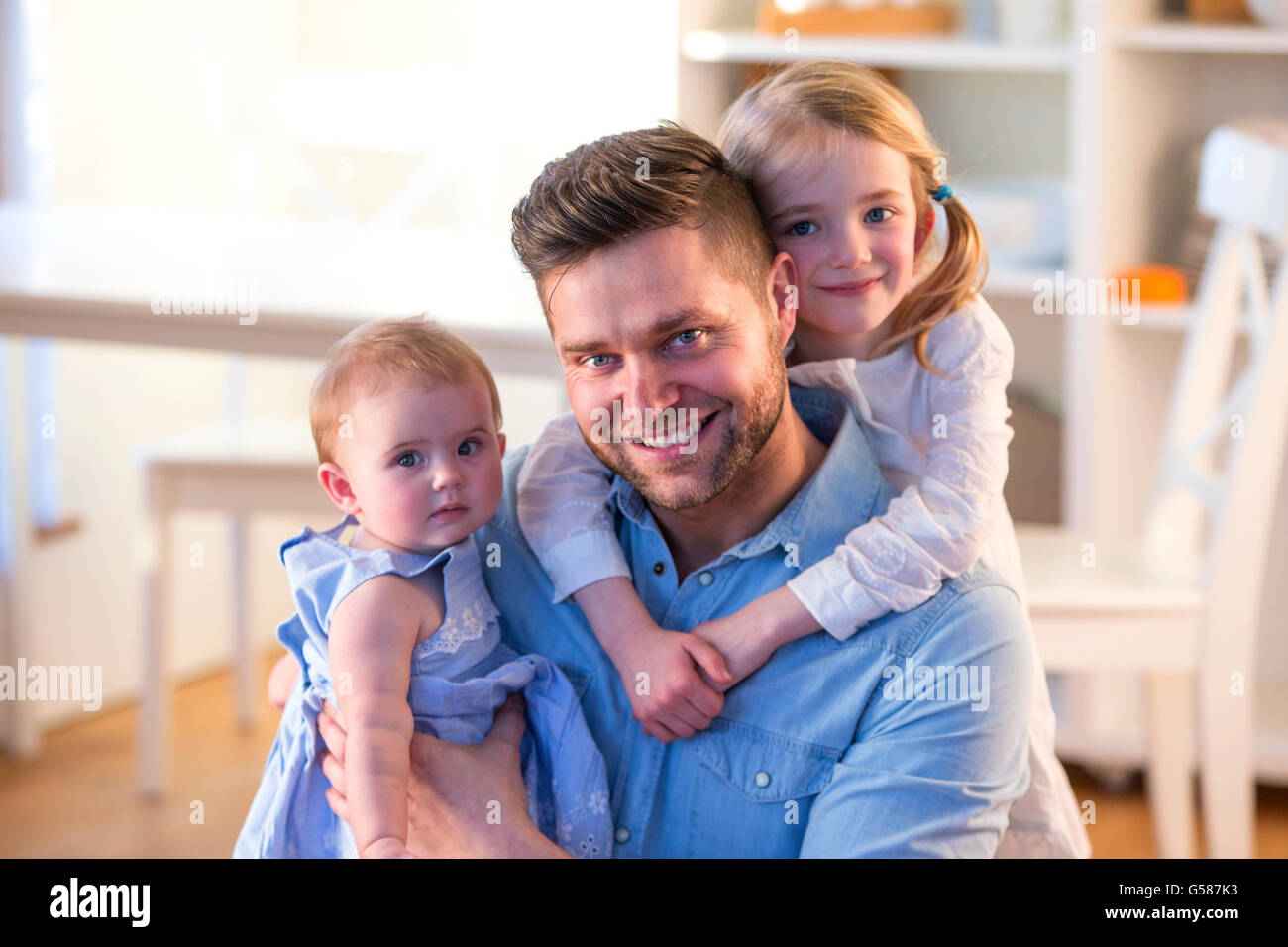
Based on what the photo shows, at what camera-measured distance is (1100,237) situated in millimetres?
2154

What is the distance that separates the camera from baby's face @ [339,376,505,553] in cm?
100

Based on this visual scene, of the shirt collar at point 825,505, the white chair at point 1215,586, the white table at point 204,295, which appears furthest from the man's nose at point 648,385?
the white chair at point 1215,586

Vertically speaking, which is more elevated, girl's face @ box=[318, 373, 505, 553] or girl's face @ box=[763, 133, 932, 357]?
girl's face @ box=[763, 133, 932, 357]

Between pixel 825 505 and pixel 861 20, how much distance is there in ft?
4.69

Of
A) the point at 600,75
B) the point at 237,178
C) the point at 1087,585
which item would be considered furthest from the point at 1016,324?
the point at 237,178

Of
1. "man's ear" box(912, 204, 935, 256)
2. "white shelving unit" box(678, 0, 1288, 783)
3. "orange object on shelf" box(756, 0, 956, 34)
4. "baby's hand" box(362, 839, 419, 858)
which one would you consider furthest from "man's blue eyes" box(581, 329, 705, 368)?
"orange object on shelf" box(756, 0, 956, 34)

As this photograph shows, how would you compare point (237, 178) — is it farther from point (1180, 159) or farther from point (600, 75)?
point (1180, 159)

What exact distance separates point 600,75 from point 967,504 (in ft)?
6.98

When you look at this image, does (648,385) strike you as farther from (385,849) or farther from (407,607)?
(385,849)

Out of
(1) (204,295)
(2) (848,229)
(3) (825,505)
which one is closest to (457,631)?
(3) (825,505)

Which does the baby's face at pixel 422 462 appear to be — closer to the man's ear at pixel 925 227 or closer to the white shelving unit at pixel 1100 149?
the man's ear at pixel 925 227

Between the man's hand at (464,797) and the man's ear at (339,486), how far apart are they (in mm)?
139

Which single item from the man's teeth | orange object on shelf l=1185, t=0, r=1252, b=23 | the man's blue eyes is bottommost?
the man's teeth

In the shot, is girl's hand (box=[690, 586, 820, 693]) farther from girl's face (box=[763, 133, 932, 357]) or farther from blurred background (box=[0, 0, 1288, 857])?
blurred background (box=[0, 0, 1288, 857])
